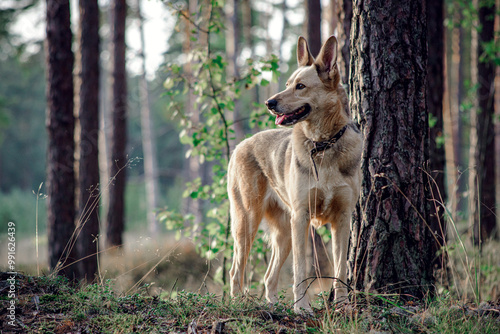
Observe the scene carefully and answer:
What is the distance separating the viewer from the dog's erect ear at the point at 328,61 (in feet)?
12.8

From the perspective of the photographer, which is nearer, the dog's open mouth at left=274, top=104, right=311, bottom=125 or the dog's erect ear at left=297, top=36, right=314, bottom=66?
the dog's open mouth at left=274, top=104, right=311, bottom=125

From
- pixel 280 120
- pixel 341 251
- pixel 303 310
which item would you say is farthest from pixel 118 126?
pixel 303 310

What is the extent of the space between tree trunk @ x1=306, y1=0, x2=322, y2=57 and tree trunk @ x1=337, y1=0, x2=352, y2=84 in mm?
4378

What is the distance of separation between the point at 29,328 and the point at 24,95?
37.4 metres

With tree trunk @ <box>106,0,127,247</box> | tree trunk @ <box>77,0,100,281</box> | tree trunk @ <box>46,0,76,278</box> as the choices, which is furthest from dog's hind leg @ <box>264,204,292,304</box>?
tree trunk @ <box>106,0,127,247</box>

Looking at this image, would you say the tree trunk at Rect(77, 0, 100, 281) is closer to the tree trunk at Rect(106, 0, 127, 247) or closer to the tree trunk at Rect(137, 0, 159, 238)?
the tree trunk at Rect(106, 0, 127, 247)

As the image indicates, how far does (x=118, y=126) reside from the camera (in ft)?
39.7

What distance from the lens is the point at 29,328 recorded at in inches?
112

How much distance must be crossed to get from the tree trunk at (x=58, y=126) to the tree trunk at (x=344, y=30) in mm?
4826

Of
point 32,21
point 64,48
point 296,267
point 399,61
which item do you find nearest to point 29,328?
point 296,267

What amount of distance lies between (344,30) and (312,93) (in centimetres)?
234

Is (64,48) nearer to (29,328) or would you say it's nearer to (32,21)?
(29,328)

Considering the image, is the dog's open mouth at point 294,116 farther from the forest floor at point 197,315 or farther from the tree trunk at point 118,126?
the tree trunk at point 118,126

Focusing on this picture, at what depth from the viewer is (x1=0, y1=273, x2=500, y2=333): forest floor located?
290 cm
